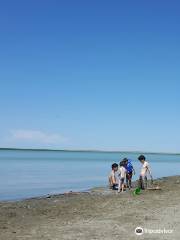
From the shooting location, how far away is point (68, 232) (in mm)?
11805

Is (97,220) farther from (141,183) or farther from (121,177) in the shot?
(121,177)

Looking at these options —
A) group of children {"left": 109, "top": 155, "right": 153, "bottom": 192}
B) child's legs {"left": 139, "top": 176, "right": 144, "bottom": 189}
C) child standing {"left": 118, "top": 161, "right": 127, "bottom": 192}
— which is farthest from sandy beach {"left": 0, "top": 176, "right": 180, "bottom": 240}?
child standing {"left": 118, "top": 161, "right": 127, "bottom": 192}

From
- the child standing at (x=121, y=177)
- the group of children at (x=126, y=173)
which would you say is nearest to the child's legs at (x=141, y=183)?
the group of children at (x=126, y=173)

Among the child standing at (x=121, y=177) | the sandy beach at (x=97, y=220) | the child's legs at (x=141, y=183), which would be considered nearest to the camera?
the sandy beach at (x=97, y=220)

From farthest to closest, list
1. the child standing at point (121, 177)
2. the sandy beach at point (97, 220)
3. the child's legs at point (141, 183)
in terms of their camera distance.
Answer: the child standing at point (121, 177), the child's legs at point (141, 183), the sandy beach at point (97, 220)

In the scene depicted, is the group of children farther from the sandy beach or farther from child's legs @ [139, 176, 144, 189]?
the sandy beach

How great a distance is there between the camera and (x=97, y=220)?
44.8 ft

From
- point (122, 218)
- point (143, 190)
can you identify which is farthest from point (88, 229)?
point (143, 190)

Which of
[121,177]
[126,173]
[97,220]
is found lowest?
[97,220]

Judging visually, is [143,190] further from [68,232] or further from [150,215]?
[68,232]

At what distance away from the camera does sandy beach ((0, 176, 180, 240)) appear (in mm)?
11461

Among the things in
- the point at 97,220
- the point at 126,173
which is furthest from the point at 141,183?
the point at 97,220

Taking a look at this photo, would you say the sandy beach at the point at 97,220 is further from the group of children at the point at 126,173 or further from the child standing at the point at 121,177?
the child standing at the point at 121,177

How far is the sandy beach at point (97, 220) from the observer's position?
11461 mm
